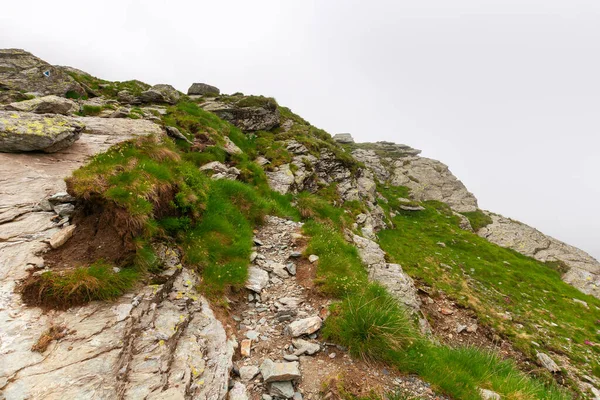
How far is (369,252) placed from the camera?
1752 cm

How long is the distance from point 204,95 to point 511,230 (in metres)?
68.7

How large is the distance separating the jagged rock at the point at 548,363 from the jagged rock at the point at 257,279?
20.0 meters

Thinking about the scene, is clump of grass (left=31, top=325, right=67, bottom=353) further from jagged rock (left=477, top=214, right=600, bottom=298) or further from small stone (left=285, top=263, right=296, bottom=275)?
jagged rock (left=477, top=214, right=600, bottom=298)

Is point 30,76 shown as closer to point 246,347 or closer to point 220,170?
point 220,170

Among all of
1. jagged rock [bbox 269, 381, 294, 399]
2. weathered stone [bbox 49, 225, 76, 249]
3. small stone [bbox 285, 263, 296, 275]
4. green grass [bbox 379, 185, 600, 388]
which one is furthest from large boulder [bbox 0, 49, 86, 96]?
green grass [bbox 379, 185, 600, 388]

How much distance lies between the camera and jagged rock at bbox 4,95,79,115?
46.2ft

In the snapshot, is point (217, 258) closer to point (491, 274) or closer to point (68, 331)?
point (68, 331)

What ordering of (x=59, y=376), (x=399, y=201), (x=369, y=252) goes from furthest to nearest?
(x=399, y=201) → (x=369, y=252) → (x=59, y=376)

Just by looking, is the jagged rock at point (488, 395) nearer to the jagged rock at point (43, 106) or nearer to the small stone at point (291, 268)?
the small stone at point (291, 268)

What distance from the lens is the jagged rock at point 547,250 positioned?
4466cm

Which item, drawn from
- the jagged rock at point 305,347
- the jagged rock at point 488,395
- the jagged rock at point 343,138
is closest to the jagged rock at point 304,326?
the jagged rock at point 305,347

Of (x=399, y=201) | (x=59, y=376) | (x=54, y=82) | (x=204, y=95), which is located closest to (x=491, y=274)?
(x=399, y=201)

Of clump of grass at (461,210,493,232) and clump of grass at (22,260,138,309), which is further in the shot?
clump of grass at (461,210,493,232)

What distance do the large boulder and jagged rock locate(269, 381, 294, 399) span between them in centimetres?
2787
